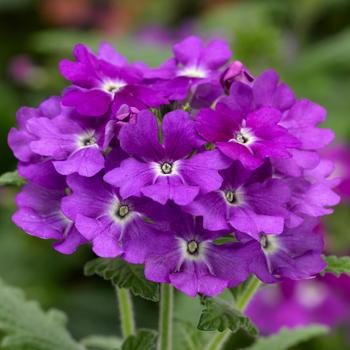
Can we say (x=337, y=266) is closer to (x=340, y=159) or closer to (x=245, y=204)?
(x=245, y=204)

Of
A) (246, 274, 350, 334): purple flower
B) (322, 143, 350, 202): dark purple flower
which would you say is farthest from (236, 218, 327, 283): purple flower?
(322, 143, 350, 202): dark purple flower

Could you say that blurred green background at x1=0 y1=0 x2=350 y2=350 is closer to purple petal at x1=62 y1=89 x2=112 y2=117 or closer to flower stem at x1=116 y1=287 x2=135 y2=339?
flower stem at x1=116 y1=287 x2=135 y2=339

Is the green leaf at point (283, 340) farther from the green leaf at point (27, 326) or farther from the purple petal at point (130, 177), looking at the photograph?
the purple petal at point (130, 177)

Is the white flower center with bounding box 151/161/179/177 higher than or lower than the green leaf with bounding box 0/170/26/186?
higher

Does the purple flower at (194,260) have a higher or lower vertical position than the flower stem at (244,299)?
higher

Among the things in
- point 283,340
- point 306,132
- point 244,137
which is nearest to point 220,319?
point 244,137

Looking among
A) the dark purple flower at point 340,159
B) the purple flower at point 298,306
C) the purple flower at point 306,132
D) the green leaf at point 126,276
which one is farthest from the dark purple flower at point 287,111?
the dark purple flower at point 340,159
